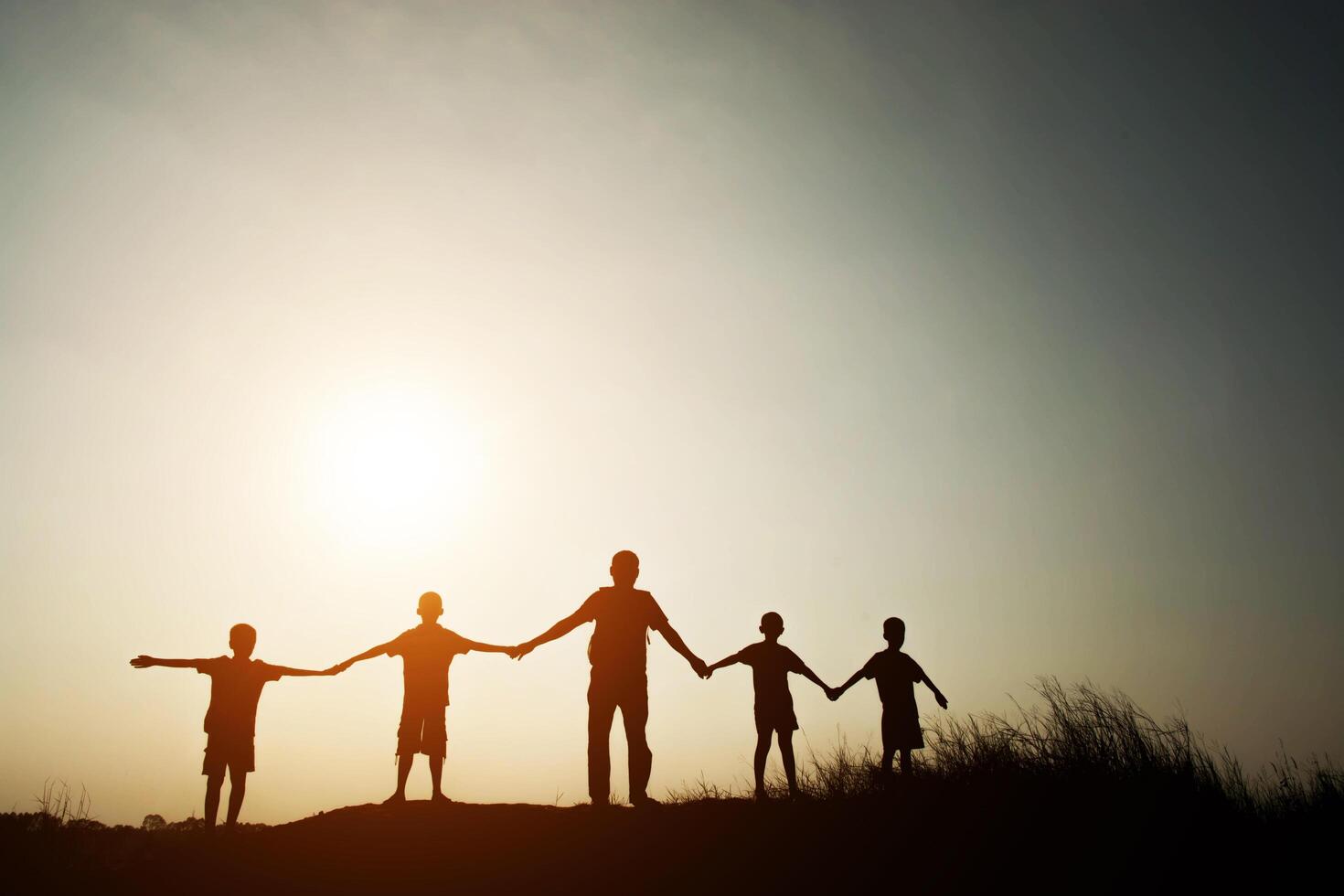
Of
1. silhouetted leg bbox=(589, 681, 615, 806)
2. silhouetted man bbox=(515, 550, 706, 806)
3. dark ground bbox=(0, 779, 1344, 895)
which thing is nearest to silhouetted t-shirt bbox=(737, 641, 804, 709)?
dark ground bbox=(0, 779, 1344, 895)

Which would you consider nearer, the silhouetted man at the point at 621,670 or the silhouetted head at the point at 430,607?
the silhouetted man at the point at 621,670

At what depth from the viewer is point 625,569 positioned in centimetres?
1040

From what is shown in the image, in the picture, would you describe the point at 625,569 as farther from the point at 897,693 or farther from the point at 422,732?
the point at 897,693

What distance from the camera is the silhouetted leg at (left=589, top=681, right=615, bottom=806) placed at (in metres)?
9.89

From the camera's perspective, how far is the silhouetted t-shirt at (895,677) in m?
13.1

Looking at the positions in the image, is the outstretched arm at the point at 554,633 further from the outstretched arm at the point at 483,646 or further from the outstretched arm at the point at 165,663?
the outstretched arm at the point at 165,663

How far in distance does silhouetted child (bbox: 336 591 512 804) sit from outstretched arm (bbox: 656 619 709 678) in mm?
2351

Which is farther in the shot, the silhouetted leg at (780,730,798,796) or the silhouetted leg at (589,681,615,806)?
the silhouetted leg at (780,730,798,796)

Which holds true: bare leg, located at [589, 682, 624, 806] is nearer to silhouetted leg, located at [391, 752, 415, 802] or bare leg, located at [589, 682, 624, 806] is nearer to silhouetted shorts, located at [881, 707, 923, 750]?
silhouetted leg, located at [391, 752, 415, 802]

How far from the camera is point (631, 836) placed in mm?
9094

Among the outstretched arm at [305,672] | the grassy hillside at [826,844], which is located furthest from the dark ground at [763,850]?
the outstretched arm at [305,672]

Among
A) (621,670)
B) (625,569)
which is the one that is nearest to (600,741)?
(621,670)

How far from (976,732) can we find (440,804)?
8.30 metres

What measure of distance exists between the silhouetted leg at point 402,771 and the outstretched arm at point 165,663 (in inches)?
119
